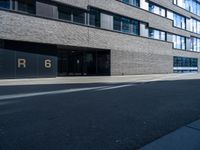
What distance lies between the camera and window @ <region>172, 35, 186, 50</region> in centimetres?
3975

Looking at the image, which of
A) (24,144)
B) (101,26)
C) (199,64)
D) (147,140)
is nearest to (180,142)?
(147,140)

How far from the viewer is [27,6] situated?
1955 centimetres

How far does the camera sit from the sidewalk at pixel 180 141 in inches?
162

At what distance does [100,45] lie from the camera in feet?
79.6

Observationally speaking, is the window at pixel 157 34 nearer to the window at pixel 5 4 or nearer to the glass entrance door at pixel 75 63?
the glass entrance door at pixel 75 63

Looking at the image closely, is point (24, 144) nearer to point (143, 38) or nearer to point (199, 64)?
point (143, 38)

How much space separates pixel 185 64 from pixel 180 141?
133 feet

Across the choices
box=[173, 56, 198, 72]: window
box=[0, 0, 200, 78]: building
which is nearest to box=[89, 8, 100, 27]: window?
box=[0, 0, 200, 78]: building

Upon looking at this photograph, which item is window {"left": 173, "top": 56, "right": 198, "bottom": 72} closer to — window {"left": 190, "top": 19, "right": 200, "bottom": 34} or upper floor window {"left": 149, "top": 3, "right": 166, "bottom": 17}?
window {"left": 190, "top": 19, "right": 200, "bottom": 34}

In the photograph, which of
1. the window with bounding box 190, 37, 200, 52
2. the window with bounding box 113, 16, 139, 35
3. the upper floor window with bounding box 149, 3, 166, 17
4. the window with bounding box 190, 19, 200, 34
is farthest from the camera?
the window with bounding box 190, 19, 200, 34

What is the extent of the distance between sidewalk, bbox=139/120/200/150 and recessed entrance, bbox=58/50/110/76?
21525 millimetres

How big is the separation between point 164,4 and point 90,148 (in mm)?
36169

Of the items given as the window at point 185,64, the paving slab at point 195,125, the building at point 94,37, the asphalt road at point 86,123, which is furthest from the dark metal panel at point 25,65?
the window at point 185,64

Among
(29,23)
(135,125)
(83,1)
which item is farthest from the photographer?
(83,1)
